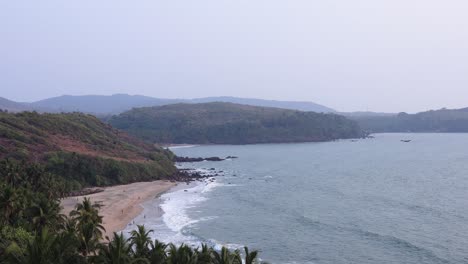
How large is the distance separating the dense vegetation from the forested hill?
167 ft

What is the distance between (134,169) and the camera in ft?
385

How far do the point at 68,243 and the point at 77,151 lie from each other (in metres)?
88.5

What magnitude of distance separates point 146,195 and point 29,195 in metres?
45.8

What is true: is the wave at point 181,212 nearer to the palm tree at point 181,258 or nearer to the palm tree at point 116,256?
the palm tree at point 181,258

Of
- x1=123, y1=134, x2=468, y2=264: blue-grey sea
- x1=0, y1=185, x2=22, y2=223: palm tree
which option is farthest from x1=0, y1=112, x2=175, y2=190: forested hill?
x1=0, y1=185, x2=22, y2=223: palm tree

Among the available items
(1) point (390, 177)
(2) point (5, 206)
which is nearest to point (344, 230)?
(2) point (5, 206)

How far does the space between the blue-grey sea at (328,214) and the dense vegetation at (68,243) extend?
63.3 ft

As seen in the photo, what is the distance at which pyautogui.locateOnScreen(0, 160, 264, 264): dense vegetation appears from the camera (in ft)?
91.6

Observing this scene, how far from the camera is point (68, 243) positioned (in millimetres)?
29812

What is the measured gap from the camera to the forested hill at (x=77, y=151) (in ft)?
340

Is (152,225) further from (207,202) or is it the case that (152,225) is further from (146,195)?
(146,195)

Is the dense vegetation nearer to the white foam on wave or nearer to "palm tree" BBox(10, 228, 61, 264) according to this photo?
"palm tree" BBox(10, 228, 61, 264)

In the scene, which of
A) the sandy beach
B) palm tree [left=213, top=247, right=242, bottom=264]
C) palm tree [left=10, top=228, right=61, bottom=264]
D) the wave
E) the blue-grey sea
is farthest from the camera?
the sandy beach

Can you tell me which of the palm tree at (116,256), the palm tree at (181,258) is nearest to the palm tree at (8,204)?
the palm tree at (116,256)
